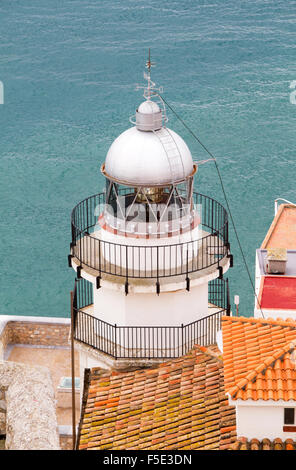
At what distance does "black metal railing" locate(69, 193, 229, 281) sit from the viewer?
95.9ft

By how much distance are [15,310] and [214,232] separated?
40.0m

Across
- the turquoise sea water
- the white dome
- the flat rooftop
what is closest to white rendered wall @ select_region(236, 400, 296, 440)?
the white dome

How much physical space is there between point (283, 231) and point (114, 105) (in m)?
60.2

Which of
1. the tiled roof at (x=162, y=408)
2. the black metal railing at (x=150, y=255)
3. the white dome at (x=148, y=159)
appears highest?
the white dome at (x=148, y=159)

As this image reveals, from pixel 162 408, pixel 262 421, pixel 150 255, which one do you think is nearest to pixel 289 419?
pixel 262 421

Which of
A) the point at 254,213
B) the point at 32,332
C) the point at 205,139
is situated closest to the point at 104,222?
the point at 32,332

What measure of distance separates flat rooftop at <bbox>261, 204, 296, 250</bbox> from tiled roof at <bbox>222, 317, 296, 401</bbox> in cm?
1195

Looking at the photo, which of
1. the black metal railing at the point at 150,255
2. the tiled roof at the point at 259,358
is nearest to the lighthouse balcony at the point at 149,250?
the black metal railing at the point at 150,255

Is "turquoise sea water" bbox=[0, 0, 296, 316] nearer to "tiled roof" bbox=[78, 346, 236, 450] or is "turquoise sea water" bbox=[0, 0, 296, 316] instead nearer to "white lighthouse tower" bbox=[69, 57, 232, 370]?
"white lighthouse tower" bbox=[69, 57, 232, 370]

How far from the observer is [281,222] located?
41.2m

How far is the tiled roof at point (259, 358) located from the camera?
2377cm

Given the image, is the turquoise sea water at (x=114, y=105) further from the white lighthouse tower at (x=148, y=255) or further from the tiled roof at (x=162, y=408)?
the tiled roof at (x=162, y=408)

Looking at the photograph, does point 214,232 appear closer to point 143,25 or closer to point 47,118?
point 47,118

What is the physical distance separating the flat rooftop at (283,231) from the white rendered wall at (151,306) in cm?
801
